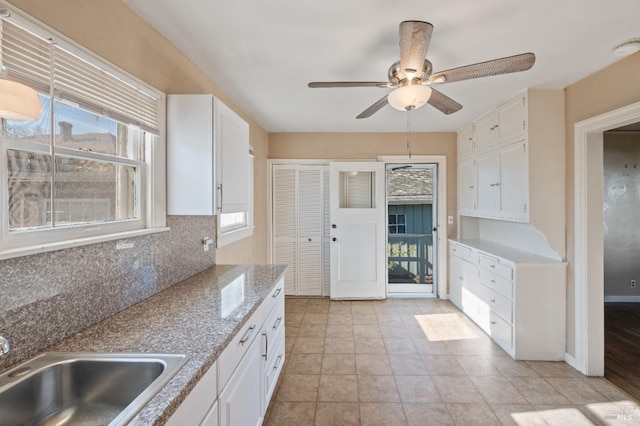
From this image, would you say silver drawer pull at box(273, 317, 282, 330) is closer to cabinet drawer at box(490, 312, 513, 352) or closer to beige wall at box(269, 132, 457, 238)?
cabinet drawer at box(490, 312, 513, 352)

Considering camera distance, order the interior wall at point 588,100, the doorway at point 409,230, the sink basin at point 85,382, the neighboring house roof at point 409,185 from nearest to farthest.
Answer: the sink basin at point 85,382, the interior wall at point 588,100, the doorway at point 409,230, the neighboring house roof at point 409,185

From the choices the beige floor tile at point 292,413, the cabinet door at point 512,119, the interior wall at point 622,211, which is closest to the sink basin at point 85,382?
the beige floor tile at point 292,413

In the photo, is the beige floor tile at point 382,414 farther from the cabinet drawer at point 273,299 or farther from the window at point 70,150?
the window at point 70,150

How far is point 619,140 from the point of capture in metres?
4.50

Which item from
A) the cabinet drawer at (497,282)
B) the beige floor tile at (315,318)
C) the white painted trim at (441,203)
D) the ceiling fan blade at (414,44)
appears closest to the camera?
the ceiling fan blade at (414,44)

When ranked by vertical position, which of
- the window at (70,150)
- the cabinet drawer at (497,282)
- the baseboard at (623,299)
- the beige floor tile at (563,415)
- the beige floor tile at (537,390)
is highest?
the window at (70,150)

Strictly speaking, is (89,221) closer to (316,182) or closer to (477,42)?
(477,42)

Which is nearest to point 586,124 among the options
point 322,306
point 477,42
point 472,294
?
point 477,42

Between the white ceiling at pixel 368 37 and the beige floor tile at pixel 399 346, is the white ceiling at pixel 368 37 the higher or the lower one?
the higher one

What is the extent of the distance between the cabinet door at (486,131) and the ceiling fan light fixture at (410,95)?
82.4 inches

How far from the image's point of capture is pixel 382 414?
6.99ft

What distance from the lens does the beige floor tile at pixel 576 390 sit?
89.3 inches

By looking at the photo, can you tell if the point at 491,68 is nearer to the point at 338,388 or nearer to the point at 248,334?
the point at 248,334

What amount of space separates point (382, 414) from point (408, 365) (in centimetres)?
73
